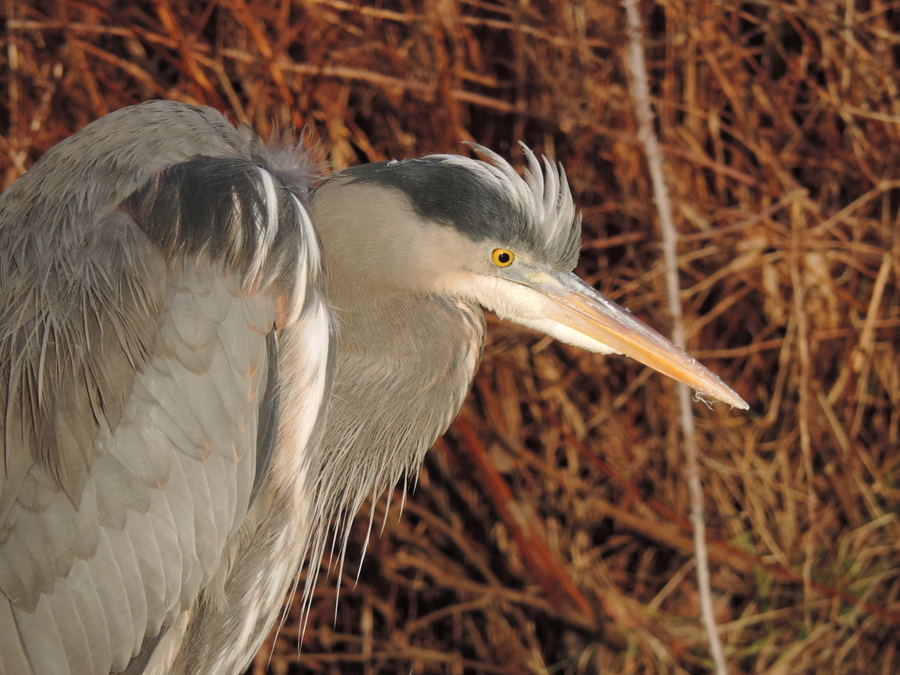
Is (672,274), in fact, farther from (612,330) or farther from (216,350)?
(216,350)

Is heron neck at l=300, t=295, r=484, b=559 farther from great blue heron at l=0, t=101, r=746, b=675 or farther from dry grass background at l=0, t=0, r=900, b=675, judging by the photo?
dry grass background at l=0, t=0, r=900, b=675

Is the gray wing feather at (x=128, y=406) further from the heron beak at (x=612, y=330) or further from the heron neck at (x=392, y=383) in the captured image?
the heron beak at (x=612, y=330)

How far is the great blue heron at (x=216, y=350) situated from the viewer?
1.51 metres

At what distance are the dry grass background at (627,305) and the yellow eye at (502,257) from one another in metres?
1.20

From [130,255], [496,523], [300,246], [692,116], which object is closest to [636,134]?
[692,116]

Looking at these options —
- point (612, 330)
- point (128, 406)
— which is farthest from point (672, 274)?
point (128, 406)

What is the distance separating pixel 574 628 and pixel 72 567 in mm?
1984

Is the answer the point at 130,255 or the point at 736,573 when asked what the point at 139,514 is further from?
the point at 736,573

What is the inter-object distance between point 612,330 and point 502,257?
253mm

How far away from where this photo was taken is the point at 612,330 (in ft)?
5.84

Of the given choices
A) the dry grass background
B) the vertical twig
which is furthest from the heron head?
the dry grass background

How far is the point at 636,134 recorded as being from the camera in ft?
9.52

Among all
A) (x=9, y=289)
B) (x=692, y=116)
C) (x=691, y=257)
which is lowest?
(x=691, y=257)

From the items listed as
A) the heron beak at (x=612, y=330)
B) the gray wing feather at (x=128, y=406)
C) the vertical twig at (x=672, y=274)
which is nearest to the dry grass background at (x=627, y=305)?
the vertical twig at (x=672, y=274)
